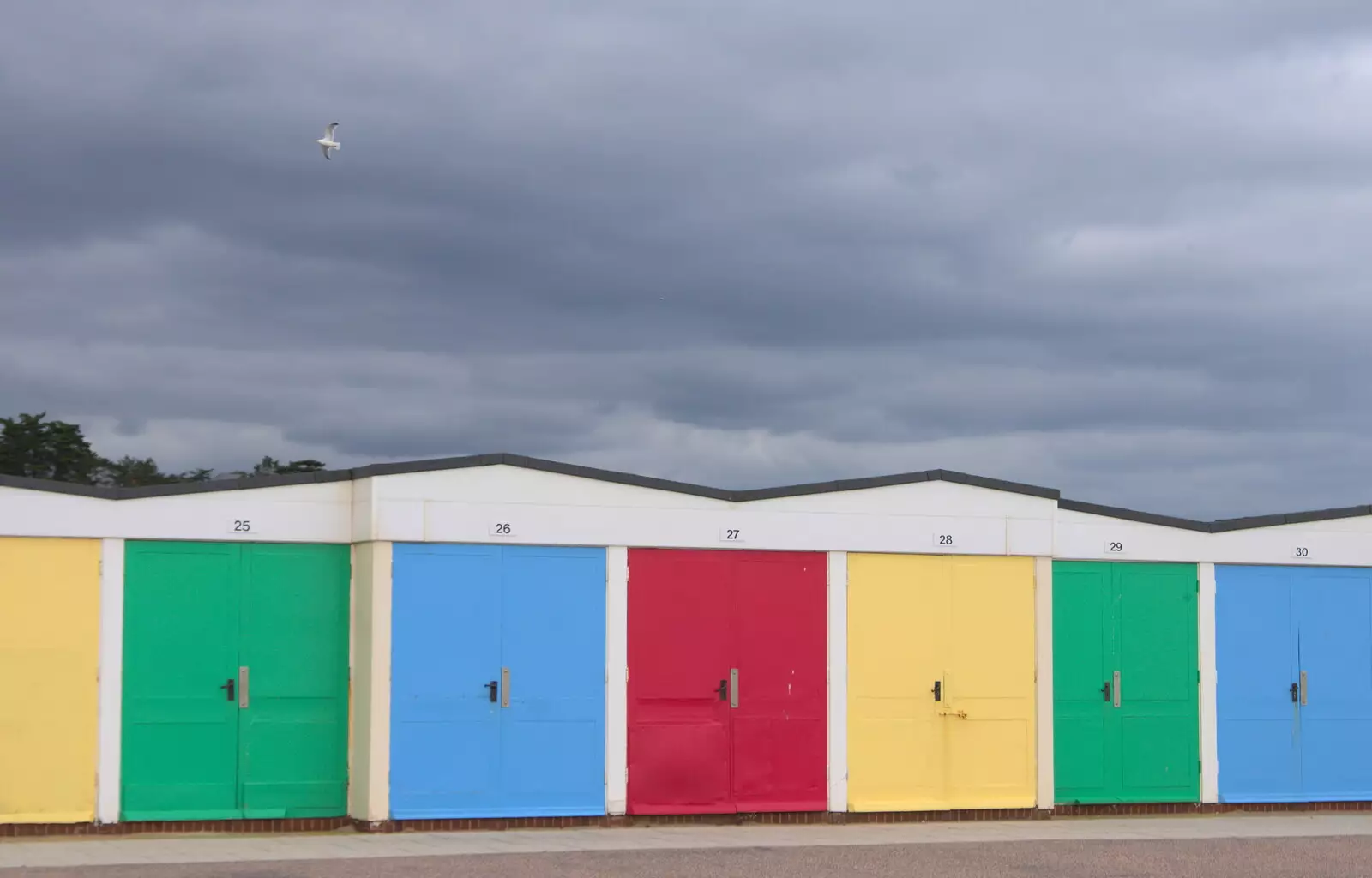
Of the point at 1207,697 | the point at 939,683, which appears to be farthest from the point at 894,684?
the point at 1207,697

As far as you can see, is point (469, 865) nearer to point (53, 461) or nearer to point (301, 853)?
point (301, 853)

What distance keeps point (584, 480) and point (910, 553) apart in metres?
3.67

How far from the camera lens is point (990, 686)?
18328 mm

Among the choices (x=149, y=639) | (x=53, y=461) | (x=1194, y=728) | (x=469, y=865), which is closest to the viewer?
(x=469, y=865)

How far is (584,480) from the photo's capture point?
17.2m

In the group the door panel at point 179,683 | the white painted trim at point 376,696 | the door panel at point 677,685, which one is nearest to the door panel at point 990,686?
the door panel at point 677,685

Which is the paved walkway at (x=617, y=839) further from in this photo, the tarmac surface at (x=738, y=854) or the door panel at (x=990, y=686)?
the door panel at (x=990, y=686)

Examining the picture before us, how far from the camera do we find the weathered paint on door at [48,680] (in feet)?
51.2

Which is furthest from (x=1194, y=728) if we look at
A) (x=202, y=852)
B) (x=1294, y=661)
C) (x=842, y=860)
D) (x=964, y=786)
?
(x=202, y=852)

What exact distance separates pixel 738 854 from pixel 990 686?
4.51 meters

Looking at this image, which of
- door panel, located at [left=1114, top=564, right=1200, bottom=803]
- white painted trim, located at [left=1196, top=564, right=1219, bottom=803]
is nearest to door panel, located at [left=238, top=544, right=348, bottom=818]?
door panel, located at [left=1114, top=564, right=1200, bottom=803]

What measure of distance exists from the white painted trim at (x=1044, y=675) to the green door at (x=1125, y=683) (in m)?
0.28

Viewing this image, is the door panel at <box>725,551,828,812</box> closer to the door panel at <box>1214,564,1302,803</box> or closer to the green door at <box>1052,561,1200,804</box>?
the green door at <box>1052,561,1200,804</box>

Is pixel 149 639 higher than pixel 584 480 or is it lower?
lower
